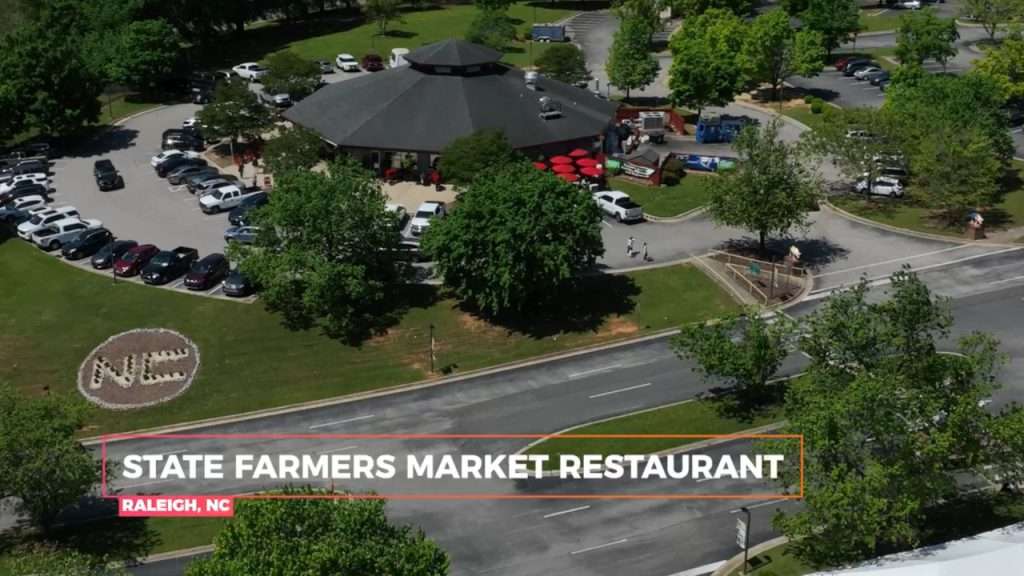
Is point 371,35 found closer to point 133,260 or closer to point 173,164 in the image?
point 173,164

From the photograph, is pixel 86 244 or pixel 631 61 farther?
pixel 631 61

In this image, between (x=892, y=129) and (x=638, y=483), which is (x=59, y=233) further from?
(x=892, y=129)

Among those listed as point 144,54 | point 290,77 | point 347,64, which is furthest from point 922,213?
point 144,54

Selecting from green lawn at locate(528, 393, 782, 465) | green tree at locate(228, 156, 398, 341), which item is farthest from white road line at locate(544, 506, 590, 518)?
green tree at locate(228, 156, 398, 341)

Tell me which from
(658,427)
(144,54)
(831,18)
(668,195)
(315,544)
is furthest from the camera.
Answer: (831,18)

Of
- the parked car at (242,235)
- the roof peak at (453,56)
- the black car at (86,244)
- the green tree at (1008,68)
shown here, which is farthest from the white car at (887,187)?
the black car at (86,244)

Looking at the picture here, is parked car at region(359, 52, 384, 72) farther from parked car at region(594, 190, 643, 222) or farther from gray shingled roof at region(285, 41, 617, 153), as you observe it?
parked car at region(594, 190, 643, 222)

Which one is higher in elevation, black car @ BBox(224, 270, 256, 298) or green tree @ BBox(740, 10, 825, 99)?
green tree @ BBox(740, 10, 825, 99)
